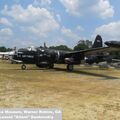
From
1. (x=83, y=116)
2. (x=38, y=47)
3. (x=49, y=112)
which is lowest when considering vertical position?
(x=83, y=116)

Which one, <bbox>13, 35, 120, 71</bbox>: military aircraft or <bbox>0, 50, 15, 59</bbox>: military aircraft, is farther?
<bbox>0, 50, 15, 59</bbox>: military aircraft

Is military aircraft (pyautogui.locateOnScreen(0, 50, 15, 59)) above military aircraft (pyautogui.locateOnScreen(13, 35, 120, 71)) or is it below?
above

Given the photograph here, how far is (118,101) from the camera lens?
483 inches

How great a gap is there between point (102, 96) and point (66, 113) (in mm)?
4183

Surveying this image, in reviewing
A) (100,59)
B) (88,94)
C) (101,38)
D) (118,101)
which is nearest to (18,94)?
(88,94)

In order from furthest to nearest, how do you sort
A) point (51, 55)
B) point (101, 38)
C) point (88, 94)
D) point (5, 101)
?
point (101, 38)
point (51, 55)
point (88, 94)
point (5, 101)

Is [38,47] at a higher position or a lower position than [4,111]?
higher

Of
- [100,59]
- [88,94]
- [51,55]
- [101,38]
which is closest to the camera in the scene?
[88,94]

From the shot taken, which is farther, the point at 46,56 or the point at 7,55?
the point at 7,55

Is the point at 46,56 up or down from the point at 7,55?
down

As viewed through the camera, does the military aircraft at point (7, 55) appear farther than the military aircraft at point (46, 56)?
Yes

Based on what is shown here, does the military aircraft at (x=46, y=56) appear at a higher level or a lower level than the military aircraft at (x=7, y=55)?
lower

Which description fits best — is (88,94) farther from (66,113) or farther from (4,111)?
(4,111)

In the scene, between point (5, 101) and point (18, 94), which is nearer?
point (5, 101)
